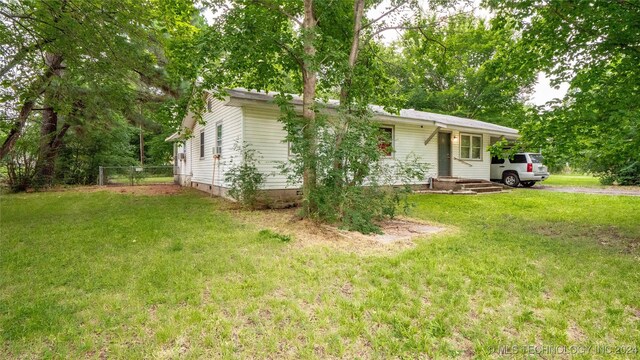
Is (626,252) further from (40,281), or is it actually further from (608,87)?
(40,281)

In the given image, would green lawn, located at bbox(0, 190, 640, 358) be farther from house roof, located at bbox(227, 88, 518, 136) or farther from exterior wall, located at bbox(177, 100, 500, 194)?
house roof, located at bbox(227, 88, 518, 136)

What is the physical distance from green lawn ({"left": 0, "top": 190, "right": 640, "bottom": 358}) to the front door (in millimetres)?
8324

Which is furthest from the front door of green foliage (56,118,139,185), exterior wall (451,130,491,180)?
green foliage (56,118,139,185)

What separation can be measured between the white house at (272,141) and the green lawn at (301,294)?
11.1 feet

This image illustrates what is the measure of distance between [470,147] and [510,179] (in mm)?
2752

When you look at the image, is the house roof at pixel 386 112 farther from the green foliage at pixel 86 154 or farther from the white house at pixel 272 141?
the green foliage at pixel 86 154

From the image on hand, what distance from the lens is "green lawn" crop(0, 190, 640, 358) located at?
7.93 feet

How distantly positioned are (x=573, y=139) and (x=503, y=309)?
3546 millimetres

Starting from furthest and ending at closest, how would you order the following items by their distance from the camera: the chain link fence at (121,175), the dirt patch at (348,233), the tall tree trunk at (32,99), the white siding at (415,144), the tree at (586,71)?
1. the chain link fence at (121,175)
2. the white siding at (415,144)
3. the tall tree trunk at (32,99)
4. the dirt patch at (348,233)
5. the tree at (586,71)

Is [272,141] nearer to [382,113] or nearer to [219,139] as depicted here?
[219,139]

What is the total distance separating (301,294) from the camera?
3.18 meters

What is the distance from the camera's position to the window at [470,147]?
1454 cm

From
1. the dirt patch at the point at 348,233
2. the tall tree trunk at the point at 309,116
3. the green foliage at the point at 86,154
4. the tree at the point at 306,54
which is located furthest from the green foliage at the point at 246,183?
the green foliage at the point at 86,154

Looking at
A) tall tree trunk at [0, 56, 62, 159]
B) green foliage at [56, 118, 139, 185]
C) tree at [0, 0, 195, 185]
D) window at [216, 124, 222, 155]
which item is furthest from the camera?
green foliage at [56, 118, 139, 185]
